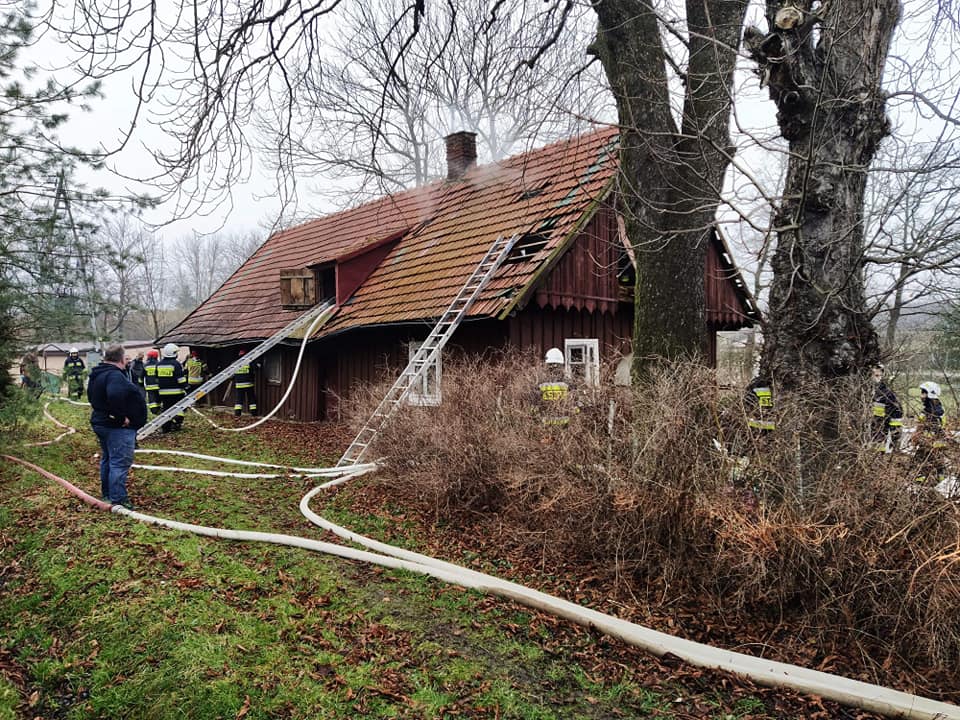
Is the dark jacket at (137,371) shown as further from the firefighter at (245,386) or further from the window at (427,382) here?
the window at (427,382)

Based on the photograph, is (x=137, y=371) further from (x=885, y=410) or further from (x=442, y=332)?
(x=885, y=410)

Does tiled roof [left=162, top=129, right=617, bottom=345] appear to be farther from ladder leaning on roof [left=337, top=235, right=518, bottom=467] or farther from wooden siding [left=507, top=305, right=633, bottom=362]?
wooden siding [left=507, top=305, right=633, bottom=362]

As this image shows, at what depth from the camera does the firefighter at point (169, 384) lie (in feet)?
44.2

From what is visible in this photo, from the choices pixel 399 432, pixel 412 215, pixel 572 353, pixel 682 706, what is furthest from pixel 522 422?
pixel 412 215

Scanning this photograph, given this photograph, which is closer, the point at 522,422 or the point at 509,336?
the point at 522,422

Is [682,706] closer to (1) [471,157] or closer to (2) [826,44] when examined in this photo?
(2) [826,44]

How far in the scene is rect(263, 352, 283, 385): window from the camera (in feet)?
54.0

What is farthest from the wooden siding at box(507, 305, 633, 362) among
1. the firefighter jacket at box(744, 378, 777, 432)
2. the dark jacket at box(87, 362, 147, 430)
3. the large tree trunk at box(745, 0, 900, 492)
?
the dark jacket at box(87, 362, 147, 430)

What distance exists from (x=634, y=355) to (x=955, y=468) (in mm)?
3906

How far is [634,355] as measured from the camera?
25.1 feet

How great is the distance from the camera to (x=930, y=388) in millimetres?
8312

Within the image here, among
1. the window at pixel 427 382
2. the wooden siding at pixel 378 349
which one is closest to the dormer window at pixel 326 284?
the wooden siding at pixel 378 349

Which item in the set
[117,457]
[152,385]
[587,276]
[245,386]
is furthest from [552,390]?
[245,386]

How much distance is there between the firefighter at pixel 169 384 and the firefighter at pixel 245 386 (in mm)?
1404
